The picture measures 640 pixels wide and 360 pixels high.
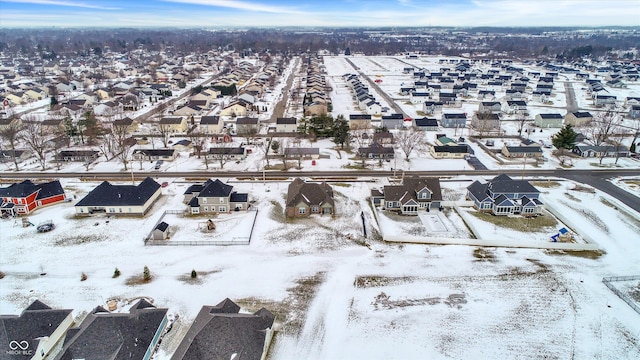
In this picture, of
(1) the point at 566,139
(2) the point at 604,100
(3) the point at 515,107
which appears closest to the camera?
(1) the point at 566,139

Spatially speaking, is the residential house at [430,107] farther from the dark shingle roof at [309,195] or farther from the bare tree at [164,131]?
the bare tree at [164,131]

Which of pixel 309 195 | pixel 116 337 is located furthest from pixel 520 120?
pixel 116 337

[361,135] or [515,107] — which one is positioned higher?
[515,107]

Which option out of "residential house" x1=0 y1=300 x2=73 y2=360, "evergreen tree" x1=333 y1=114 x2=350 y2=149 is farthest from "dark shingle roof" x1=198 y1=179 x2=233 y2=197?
"evergreen tree" x1=333 y1=114 x2=350 y2=149

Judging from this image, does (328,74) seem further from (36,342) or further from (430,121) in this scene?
(36,342)

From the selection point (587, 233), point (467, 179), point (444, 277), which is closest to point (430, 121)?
point (467, 179)

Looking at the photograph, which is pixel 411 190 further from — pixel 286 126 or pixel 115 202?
pixel 286 126

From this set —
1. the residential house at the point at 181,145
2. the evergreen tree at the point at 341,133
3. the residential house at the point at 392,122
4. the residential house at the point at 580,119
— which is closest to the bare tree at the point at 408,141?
the residential house at the point at 392,122
